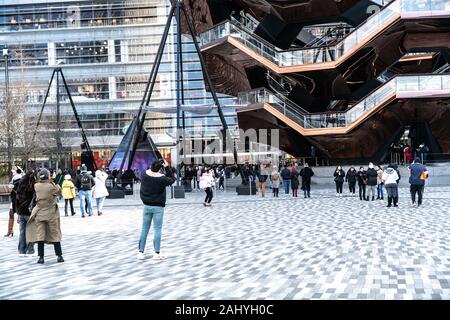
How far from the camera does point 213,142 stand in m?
81.0

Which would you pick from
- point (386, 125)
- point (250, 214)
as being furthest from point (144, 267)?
point (386, 125)

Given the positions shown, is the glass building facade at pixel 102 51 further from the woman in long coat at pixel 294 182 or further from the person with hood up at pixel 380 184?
the person with hood up at pixel 380 184

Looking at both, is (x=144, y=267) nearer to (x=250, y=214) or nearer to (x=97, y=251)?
(x=97, y=251)

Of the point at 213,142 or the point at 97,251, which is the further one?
the point at 213,142

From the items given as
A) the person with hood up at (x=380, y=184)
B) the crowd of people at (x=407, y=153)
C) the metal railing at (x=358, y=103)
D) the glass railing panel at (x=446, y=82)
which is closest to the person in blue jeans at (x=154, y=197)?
the person with hood up at (x=380, y=184)

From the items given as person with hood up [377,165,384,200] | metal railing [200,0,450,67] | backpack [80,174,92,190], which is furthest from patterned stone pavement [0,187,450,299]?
metal railing [200,0,450,67]

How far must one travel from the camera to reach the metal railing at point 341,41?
112 ft

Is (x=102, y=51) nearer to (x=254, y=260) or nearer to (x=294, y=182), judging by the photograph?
(x=294, y=182)

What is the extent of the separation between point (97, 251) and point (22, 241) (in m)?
1.54

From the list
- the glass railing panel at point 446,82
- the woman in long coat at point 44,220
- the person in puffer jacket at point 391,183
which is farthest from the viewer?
the glass railing panel at point 446,82

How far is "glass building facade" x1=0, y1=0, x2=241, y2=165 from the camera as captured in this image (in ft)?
283

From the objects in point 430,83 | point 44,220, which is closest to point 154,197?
point 44,220

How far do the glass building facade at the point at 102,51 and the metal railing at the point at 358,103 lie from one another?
48.8m

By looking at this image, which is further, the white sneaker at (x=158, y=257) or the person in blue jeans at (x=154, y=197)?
the white sneaker at (x=158, y=257)
